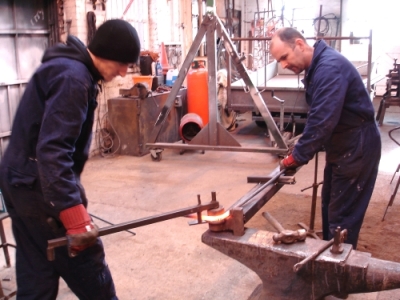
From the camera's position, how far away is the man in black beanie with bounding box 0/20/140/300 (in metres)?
1.79

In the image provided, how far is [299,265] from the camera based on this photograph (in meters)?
1.66

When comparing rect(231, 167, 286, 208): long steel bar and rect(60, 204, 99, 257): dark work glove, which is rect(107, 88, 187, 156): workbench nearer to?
rect(231, 167, 286, 208): long steel bar

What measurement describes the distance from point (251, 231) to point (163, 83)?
607 centimetres

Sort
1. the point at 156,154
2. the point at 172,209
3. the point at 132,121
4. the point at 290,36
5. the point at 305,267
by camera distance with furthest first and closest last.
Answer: the point at 132,121 → the point at 156,154 → the point at 172,209 → the point at 290,36 → the point at 305,267

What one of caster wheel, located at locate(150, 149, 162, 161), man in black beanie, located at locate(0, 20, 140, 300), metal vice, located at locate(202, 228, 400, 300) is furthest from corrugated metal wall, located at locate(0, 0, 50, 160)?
metal vice, located at locate(202, 228, 400, 300)

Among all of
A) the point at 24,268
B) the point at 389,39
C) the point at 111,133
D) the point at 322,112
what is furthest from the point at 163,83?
the point at 389,39

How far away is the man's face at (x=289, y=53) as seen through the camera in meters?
2.79

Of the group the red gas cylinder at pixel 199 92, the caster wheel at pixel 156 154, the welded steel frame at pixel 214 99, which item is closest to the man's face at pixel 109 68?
the welded steel frame at pixel 214 99

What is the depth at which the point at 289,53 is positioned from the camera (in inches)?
110

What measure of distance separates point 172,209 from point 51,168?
9.10 feet

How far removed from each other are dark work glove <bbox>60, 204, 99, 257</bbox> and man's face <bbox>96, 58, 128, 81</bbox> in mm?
594

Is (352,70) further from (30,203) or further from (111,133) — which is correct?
(111,133)

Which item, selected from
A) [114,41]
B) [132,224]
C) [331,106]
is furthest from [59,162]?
[331,106]

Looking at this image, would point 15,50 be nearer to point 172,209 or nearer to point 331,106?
point 172,209
